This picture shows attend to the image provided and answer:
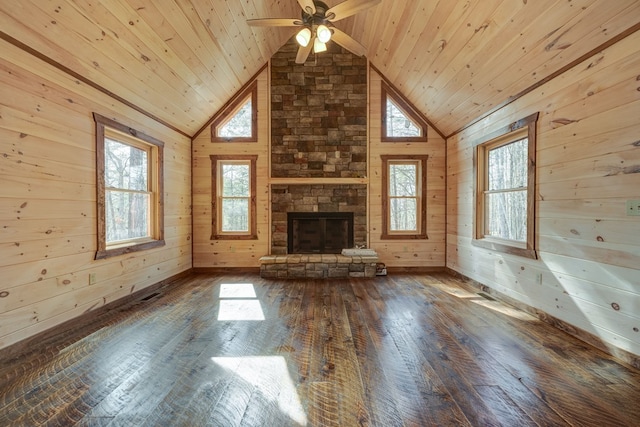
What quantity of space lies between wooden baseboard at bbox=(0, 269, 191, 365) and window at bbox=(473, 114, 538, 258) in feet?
15.4

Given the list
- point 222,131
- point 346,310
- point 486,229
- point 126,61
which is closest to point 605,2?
point 486,229

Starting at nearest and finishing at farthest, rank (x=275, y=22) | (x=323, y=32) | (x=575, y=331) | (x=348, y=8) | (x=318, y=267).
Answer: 1. (x=575, y=331)
2. (x=348, y=8)
3. (x=323, y=32)
4. (x=275, y=22)
5. (x=318, y=267)

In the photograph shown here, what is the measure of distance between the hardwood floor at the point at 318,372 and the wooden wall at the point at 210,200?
177 cm

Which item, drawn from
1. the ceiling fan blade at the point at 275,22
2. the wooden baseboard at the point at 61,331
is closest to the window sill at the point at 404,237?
the ceiling fan blade at the point at 275,22

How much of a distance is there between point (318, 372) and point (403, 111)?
4472 mm

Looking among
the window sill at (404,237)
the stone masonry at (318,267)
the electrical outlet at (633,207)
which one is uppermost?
the electrical outlet at (633,207)

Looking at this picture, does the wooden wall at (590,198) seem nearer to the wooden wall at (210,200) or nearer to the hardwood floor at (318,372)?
the hardwood floor at (318,372)

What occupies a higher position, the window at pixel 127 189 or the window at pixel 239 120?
the window at pixel 239 120

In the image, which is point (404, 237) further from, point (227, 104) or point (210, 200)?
point (227, 104)

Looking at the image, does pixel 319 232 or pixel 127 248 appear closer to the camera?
pixel 127 248

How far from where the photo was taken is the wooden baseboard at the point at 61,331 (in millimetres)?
1969

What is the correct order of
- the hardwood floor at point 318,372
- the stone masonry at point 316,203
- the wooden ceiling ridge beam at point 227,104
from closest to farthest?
the hardwood floor at point 318,372, the wooden ceiling ridge beam at point 227,104, the stone masonry at point 316,203

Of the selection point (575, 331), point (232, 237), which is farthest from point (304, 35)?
point (575, 331)

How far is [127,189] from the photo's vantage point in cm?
332
